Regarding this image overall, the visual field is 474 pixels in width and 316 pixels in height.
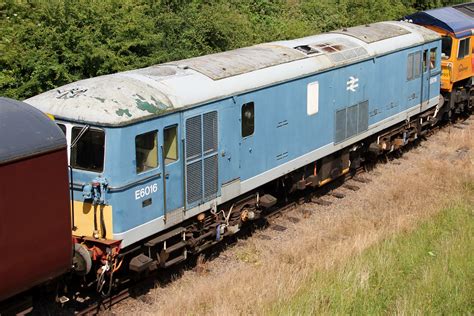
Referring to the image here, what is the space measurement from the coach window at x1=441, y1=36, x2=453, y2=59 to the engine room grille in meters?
11.9

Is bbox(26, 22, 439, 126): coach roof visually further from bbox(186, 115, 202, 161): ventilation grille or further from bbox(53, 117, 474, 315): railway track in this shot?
bbox(53, 117, 474, 315): railway track

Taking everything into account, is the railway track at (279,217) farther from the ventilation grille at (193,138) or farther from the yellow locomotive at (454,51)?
the ventilation grille at (193,138)

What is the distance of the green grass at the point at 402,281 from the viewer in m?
8.24

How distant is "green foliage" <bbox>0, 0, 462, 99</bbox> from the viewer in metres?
14.4

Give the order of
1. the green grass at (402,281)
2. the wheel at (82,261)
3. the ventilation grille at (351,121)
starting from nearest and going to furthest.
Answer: the green grass at (402,281) < the wheel at (82,261) < the ventilation grille at (351,121)

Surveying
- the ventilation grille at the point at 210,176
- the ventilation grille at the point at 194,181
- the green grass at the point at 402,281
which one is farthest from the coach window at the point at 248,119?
the green grass at the point at 402,281

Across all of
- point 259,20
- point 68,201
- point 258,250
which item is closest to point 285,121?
point 258,250

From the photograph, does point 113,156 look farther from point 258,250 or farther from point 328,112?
point 328,112

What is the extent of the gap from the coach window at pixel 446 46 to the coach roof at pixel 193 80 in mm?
5317

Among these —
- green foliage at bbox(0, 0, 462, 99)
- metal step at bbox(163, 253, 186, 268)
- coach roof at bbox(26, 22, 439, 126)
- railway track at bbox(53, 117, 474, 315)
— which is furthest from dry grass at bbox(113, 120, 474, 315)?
green foliage at bbox(0, 0, 462, 99)

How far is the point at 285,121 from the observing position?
13.2 m

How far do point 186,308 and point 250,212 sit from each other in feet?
11.7

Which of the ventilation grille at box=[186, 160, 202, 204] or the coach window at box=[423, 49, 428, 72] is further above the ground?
the coach window at box=[423, 49, 428, 72]

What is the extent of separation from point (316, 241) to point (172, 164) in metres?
3.46
